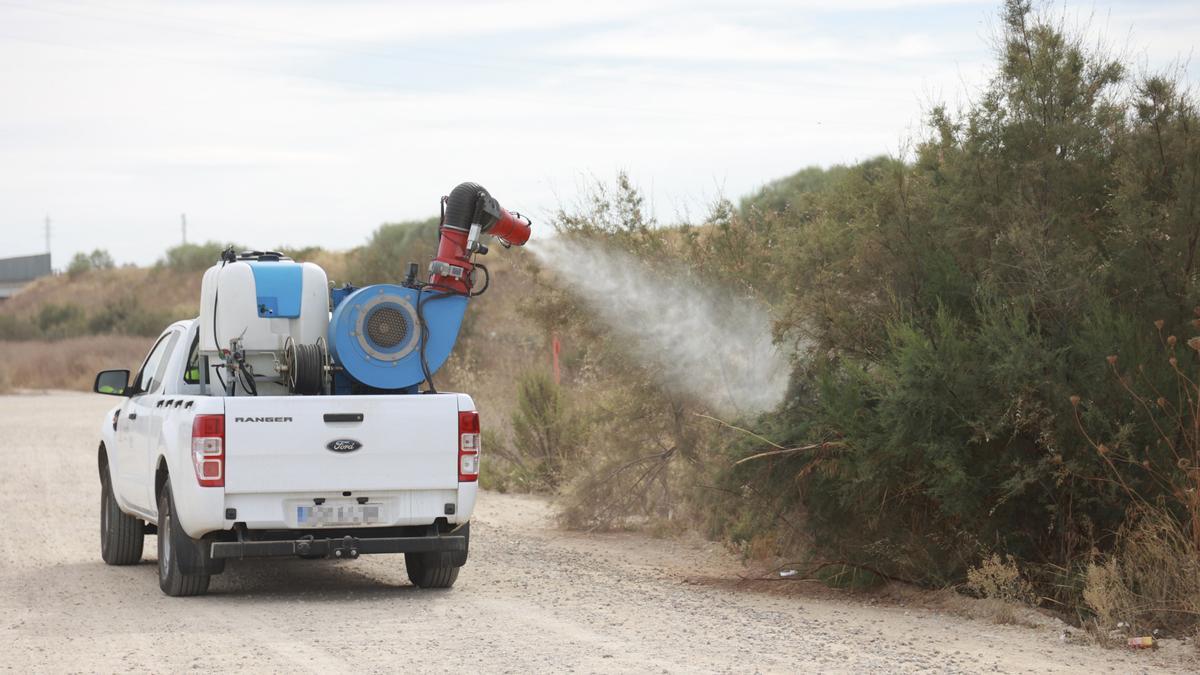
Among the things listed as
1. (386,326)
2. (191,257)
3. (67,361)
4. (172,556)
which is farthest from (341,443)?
(191,257)

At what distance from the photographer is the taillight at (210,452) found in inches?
417

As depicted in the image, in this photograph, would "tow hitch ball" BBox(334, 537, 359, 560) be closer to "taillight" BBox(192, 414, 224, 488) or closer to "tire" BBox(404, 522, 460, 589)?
"tire" BBox(404, 522, 460, 589)

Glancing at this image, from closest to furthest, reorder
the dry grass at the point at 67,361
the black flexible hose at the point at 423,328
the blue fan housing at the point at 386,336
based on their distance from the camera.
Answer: the blue fan housing at the point at 386,336, the black flexible hose at the point at 423,328, the dry grass at the point at 67,361

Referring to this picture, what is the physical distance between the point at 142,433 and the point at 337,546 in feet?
7.57

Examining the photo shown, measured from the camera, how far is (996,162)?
1151cm

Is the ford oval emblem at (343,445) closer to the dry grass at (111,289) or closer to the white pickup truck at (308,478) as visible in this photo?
the white pickup truck at (308,478)

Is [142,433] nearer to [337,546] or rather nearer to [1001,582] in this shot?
[337,546]

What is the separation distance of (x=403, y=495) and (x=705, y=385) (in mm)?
4599

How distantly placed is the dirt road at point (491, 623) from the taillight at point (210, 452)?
0.92 metres

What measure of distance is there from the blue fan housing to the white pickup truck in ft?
1.13

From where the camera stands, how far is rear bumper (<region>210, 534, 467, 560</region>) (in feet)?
35.4

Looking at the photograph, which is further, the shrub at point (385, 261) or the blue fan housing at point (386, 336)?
the shrub at point (385, 261)

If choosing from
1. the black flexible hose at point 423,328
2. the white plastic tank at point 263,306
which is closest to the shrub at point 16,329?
the white plastic tank at point 263,306

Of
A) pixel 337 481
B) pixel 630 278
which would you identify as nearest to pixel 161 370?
pixel 337 481
